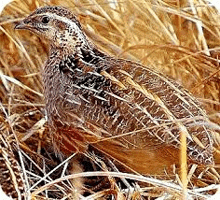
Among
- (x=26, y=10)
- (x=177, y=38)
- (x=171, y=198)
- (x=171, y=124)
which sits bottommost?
(x=171, y=198)

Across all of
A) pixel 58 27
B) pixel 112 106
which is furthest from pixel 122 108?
pixel 58 27

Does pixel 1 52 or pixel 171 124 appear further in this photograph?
pixel 1 52

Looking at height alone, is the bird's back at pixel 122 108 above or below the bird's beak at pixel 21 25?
below

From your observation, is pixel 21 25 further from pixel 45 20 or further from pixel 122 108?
pixel 122 108

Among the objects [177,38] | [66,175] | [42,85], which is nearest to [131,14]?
[177,38]

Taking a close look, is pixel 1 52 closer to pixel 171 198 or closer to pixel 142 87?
pixel 142 87

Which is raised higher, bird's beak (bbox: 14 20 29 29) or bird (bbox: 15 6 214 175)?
bird's beak (bbox: 14 20 29 29)
